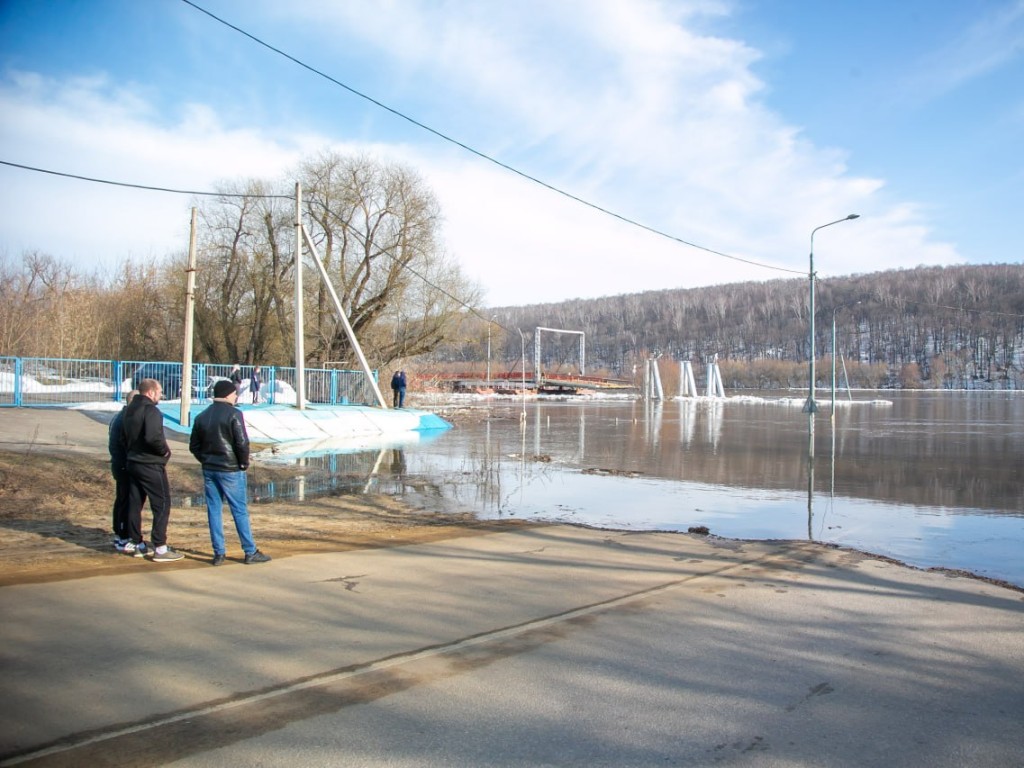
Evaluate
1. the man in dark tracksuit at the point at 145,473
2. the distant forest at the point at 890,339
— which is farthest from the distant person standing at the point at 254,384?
the distant forest at the point at 890,339

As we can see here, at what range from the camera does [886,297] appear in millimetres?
181750

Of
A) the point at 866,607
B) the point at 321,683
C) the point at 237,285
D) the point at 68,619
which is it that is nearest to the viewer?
the point at 321,683

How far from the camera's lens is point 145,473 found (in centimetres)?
704

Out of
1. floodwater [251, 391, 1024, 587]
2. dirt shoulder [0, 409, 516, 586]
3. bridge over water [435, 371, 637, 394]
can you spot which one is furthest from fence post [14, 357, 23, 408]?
bridge over water [435, 371, 637, 394]

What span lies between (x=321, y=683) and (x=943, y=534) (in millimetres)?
8603

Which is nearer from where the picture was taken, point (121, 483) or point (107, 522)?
point (121, 483)

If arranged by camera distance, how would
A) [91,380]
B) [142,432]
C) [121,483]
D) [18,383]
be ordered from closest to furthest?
[142,432] → [121,483] → [18,383] → [91,380]

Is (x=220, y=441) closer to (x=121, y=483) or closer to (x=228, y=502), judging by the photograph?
(x=228, y=502)

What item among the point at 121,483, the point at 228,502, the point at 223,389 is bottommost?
the point at 228,502

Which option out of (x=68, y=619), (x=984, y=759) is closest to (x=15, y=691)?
(x=68, y=619)

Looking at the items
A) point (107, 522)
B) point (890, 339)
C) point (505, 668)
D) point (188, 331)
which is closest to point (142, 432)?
point (107, 522)

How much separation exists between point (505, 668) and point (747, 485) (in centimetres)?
1107

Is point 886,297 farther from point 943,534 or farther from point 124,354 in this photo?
point 943,534

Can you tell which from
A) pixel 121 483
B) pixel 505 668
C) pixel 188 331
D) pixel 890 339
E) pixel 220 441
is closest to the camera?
pixel 505 668
